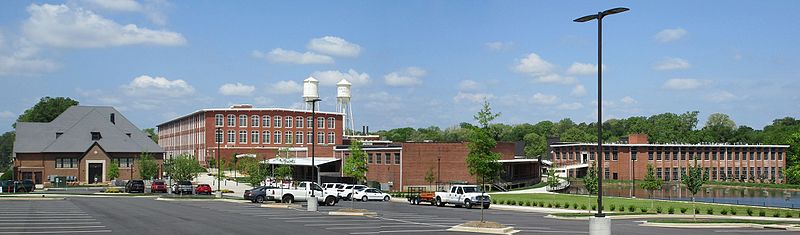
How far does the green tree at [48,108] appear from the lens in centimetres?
14275

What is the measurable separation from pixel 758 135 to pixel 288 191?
144417 millimetres

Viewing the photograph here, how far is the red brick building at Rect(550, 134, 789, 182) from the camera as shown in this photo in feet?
427

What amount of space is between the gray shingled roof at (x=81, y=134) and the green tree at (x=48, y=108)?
32784mm

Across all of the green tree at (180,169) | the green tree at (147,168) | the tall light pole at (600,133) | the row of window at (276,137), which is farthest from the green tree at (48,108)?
the tall light pole at (600,133)

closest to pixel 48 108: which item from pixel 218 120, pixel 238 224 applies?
pixel 218 120

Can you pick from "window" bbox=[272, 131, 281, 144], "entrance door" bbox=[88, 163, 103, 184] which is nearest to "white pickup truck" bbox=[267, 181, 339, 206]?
"entrance door" bbox=[88, 163, 103, 184]

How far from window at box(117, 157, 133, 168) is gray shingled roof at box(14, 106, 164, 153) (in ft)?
3.56

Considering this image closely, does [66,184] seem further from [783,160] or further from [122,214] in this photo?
[783,160]

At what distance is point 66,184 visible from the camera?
9762 centimetres

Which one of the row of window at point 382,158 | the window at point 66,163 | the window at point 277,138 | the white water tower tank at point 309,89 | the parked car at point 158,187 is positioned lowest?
the parked car at point 158,187

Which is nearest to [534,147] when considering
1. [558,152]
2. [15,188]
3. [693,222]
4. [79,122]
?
[558,152]

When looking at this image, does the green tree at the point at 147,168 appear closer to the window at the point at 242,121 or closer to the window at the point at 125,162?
the window at the point at 125,162

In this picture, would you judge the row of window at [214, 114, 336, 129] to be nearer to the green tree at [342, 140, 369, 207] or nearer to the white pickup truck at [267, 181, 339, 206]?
the green tree at [342, 140, 369, 207]

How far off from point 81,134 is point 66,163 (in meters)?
5.33
